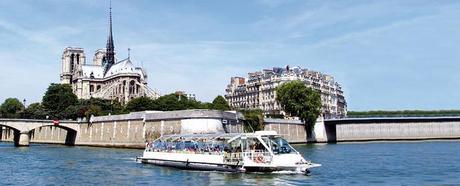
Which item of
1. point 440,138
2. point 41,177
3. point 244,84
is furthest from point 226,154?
point 244,84

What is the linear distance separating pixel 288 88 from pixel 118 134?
31901 millimetres

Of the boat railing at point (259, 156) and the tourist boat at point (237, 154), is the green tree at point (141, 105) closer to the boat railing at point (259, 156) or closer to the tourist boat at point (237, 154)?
the tourist boat at point (237, 154)

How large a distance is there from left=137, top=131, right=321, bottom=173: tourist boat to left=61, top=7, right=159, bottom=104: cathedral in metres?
105

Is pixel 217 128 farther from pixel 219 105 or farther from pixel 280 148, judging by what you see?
pixel 219 105

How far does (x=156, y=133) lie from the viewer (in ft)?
245

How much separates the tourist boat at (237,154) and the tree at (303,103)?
5476cm

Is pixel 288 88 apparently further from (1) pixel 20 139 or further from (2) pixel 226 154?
(2) pixel 226 154

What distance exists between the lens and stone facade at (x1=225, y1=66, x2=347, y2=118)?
156625 millimetres

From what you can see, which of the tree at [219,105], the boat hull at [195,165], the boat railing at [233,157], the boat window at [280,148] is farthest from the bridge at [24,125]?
the boat window at [280,148]

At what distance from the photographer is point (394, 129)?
358ft

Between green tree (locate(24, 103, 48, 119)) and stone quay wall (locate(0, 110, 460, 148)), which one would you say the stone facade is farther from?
green tree (locate(24, 103, 48, 119))

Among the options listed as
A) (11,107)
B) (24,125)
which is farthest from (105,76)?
(24,125)

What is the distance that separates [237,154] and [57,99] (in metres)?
96.1

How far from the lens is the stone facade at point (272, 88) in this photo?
156625 mm
